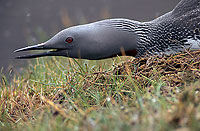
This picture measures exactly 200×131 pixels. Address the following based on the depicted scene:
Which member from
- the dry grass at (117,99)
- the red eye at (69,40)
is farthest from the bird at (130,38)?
the dry grass at (117,99)

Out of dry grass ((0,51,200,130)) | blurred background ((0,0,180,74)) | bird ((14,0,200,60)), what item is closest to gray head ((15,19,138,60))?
bird ((14,0,200,60))

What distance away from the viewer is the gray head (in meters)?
3.22

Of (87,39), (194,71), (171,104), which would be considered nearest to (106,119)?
(171,104)

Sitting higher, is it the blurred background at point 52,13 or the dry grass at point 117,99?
the blurred background at point 52,13

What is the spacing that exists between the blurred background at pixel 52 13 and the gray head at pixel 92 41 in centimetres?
465

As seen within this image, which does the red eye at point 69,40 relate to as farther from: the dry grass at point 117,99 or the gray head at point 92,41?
the dry grass at point 117,99

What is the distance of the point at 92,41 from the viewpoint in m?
3.21

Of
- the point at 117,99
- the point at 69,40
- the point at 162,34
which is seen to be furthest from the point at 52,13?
the point at 117,99

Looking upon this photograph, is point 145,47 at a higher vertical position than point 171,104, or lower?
higher

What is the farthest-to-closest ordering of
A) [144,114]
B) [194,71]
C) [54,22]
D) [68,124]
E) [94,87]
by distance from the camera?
[54,22] < [94,87] < [194,71] < [68,124] < [144,114]

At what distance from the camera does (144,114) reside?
1636 millimetres

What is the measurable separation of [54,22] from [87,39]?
20.7 feet

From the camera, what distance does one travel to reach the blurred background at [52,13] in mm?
8387

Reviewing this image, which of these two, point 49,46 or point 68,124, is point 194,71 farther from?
point 49,46
